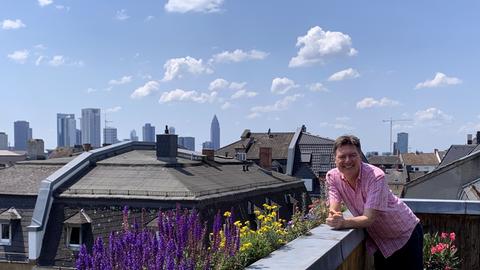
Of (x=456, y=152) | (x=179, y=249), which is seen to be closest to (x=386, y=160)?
(x=456, y=152)

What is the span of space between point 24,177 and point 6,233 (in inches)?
121

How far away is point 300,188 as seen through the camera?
115ft

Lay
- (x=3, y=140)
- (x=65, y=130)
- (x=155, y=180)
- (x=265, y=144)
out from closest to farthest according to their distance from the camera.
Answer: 1. (x=155, y=180)
2. (x=265, y=144)
3. (x=3, y=140)
4. (x=65, y=130)

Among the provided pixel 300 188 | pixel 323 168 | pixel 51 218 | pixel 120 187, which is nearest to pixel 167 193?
pixel 120 187

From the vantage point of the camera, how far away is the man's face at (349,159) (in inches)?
170

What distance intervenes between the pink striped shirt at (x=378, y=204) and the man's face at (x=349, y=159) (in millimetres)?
100

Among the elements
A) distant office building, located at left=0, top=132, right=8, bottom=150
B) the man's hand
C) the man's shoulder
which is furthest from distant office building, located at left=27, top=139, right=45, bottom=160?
distant office building, located at left=0, top=132, right=8, bottom=150

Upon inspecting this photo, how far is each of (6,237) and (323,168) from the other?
3077 centimetres

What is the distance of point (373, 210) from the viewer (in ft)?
14.1

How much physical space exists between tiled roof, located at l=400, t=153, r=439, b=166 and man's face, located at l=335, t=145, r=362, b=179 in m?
103

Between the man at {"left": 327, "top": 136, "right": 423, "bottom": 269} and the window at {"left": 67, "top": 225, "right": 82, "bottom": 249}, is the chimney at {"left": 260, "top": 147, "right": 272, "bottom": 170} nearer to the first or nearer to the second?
the window at {"left": 67, "top": 225, "right": 82, "bottom": 249}

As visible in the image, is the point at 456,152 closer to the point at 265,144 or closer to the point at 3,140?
the point at 265,144

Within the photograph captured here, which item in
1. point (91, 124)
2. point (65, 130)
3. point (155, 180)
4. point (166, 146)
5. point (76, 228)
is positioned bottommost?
point (76, 228)

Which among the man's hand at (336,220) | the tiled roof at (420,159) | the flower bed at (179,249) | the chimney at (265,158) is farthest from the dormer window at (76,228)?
the tiled roof at (420,159)
